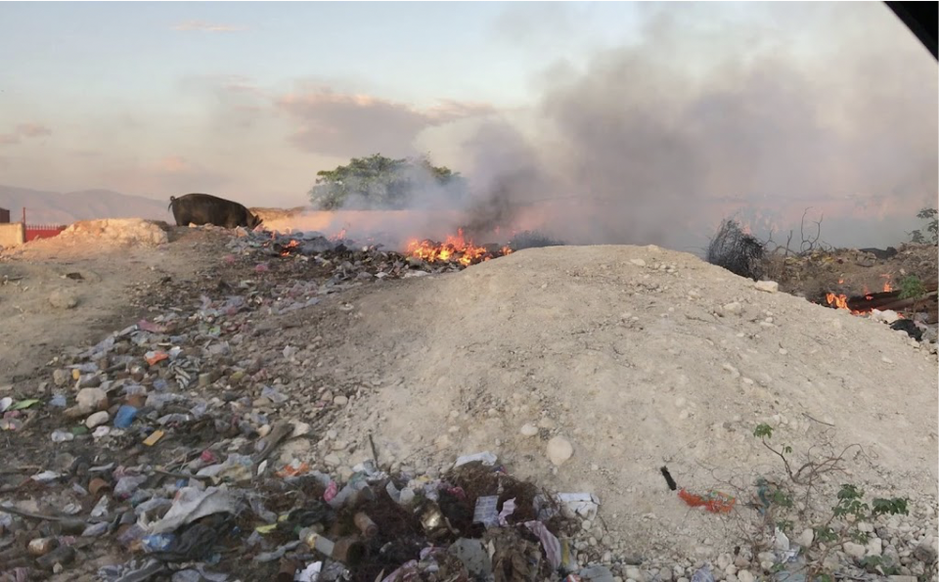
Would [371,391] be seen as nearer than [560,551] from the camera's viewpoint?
No

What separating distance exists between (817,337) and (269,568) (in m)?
4.31

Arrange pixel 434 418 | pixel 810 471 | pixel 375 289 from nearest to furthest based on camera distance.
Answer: pixel 810 471, pixel 434 418, pixel 375 289

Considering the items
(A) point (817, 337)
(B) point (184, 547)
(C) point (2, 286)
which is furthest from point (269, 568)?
(C) point (2, 286)

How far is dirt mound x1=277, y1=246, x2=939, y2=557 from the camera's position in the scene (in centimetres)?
327

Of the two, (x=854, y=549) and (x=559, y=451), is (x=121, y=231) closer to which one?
(x=559, y=451)

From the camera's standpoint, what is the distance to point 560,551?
9.21 feet

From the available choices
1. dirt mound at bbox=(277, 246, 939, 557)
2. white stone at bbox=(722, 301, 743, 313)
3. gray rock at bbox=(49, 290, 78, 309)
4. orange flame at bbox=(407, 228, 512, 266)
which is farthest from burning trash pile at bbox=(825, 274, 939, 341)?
gray rock at bbox=(49, 290, 78, 309)

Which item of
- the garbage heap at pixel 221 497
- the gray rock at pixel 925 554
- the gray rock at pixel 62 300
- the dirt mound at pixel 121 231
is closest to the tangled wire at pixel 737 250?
the gray rock at pixel 925 554

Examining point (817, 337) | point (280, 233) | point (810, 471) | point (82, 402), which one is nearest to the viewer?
point (810, 471)

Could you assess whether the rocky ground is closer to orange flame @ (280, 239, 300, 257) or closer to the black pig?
orange flame @ (280, 239, 300, 257)

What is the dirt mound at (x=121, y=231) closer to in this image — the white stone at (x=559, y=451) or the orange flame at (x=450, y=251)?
the orange flame at (x=450, y=251)

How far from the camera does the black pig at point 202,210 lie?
40.4 feet

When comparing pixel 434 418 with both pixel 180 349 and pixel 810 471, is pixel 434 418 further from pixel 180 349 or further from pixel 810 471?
pixel 180 349

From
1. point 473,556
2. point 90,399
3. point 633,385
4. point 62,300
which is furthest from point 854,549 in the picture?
point 62,300
